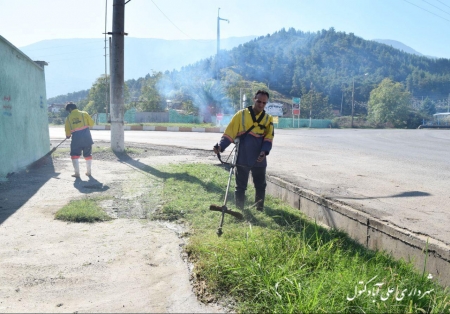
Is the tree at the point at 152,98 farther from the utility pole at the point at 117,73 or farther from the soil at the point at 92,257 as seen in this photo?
the soil at the point at 92,257

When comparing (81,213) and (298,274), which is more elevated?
(298,274)

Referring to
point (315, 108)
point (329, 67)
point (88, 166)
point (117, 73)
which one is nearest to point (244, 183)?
point (88, 166)

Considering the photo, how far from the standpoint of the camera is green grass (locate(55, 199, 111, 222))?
15.6ft

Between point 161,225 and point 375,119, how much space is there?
2986 inches

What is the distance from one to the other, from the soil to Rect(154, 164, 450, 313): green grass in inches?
8.3

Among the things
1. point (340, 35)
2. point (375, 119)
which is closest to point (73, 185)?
point (375, 119)

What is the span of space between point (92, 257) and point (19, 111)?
20.4 feet

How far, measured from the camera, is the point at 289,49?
180 metres

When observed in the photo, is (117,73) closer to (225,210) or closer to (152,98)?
(225,210)

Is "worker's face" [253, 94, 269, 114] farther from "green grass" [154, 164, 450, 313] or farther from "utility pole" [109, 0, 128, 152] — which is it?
"utility pole" [109, 0, 128, 152]

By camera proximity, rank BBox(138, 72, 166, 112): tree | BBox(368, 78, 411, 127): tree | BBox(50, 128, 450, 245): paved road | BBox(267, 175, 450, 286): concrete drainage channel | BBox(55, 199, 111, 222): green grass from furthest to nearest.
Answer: BBox(368, 78, 411, 127): tree, BBox(138, 72, 166, 112): tree, BBox(55, 199, 111, 222): green grass, BBox(50, 128, 450, 245): paved road, BBox(267, 175, 450, 286): concrete drainage channel

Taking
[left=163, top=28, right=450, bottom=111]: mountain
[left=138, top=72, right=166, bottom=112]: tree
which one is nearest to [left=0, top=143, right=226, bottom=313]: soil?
[left=138, top=72, right=166, bottom=112]: tree

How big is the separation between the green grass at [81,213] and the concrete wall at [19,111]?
118 inches

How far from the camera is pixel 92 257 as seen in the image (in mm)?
3551
